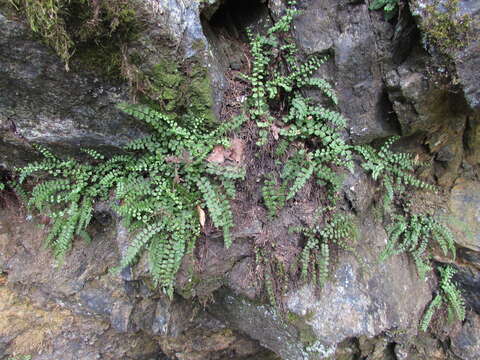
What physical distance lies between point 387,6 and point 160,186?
141 inches

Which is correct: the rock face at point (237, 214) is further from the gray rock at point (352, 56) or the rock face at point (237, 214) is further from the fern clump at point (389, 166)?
the fern clump at point (389, 166)

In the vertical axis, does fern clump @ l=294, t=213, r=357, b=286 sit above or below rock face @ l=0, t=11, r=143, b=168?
below

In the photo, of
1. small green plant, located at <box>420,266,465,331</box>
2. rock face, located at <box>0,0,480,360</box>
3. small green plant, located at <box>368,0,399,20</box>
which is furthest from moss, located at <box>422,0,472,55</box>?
small green plant, located at <box>420,266,465,331</box>

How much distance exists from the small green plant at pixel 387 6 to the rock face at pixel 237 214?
9 centimetres

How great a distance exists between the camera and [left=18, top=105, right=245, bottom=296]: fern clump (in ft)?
13.0

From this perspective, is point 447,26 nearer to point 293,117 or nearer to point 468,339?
point 293,117

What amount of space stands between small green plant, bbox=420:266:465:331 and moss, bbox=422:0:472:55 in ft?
11.5

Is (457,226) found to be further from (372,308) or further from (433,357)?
(433,357)

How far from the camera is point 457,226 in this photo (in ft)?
16.7

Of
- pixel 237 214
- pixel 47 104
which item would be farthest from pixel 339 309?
pixel 47 104

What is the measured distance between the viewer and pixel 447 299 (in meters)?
5.34

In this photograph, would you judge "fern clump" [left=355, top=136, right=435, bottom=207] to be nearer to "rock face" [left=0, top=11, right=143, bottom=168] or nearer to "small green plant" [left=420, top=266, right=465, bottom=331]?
"small green plant" [left=420, top=266, right=465, bottom=331]

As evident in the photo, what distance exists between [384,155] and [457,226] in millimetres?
1798

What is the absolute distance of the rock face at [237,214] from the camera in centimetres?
366
